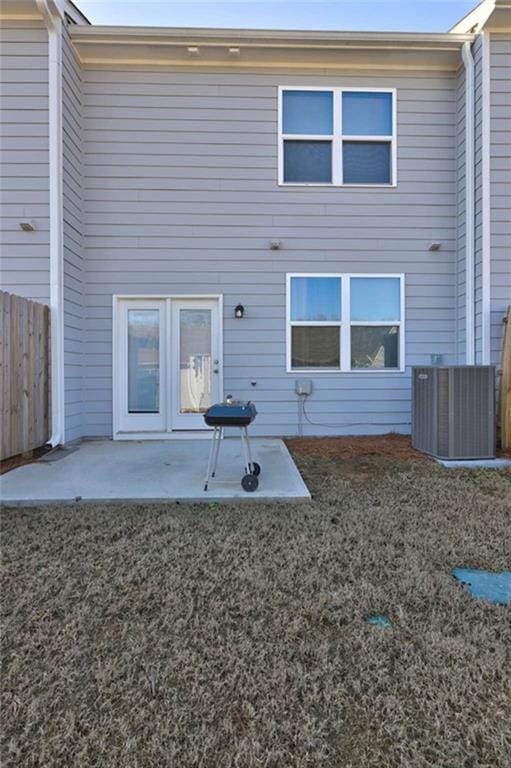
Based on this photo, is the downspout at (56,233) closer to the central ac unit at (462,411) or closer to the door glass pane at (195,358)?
the door glass pane at (195,358)

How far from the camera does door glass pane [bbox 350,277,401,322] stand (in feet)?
19.7

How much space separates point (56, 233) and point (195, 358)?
2.33 metres

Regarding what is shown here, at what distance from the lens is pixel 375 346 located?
19.9 ft

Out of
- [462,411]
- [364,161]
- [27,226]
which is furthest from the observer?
[364,161]

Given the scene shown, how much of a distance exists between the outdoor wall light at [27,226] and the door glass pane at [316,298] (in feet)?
11.1

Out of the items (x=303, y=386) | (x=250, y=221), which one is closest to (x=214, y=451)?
(x=303, y=386)

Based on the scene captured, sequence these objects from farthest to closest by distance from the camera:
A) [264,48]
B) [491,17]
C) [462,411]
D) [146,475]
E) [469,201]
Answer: [469,201]
[264,48]
[491,17]
[462,411]
[146,475]

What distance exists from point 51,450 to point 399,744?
15.5ft

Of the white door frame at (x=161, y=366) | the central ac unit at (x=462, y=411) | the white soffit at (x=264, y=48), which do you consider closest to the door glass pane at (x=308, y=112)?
the white soffit at (x=264, y=48)

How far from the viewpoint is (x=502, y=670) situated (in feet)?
5.35

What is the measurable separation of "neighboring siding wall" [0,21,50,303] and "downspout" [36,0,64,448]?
0.08m

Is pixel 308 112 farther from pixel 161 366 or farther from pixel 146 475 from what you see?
pixel 146 475

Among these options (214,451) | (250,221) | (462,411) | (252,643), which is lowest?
(252,643)

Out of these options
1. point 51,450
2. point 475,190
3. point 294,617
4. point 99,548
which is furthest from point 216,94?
point 294,617
